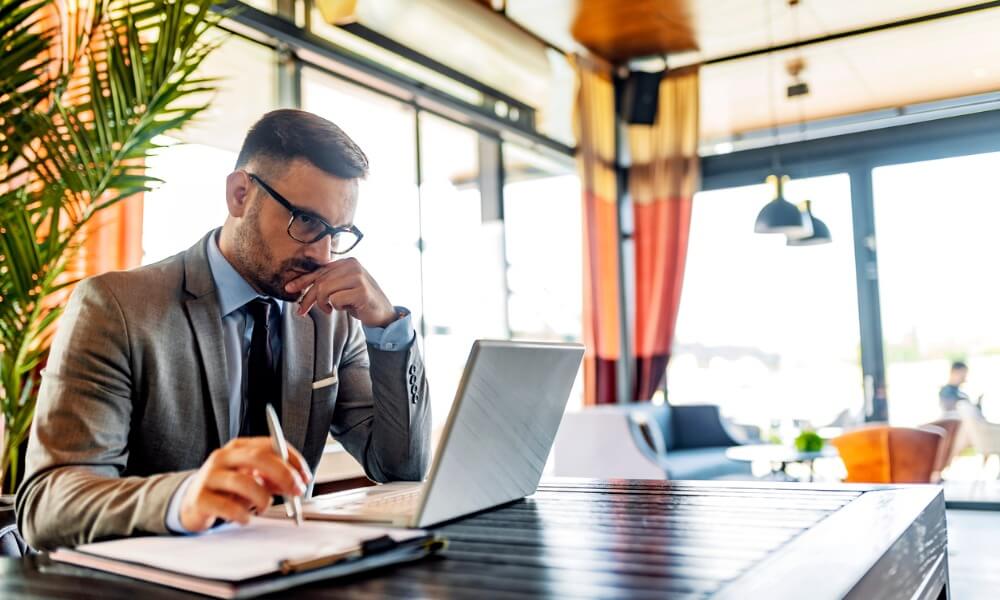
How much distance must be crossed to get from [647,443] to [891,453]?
158 cm

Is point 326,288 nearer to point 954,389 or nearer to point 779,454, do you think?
point 779,454

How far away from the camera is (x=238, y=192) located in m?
1.70

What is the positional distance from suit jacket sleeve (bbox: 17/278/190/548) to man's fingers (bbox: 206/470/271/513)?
0.32ft

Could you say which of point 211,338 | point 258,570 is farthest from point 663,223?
point 258,570

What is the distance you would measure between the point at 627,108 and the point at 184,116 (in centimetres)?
530

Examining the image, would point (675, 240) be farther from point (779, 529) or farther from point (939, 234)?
point (779, 529)

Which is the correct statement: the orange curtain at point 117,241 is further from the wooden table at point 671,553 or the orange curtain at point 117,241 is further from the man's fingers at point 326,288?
the wooden table at point 671,553

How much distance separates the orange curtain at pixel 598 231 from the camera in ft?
23.4

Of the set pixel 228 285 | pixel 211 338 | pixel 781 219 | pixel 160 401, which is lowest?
pixel 160 401

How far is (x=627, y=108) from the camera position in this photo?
7371mm

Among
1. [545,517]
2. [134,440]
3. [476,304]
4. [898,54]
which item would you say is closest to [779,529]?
[545,517]

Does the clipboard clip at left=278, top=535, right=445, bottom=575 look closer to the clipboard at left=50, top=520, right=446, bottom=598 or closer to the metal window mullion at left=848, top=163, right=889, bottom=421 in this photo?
the clipboard at left=50, top=520, right=446, bottom=598

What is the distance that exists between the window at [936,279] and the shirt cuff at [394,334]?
6085 millimetres

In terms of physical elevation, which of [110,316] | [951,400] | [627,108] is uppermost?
[627,108]
